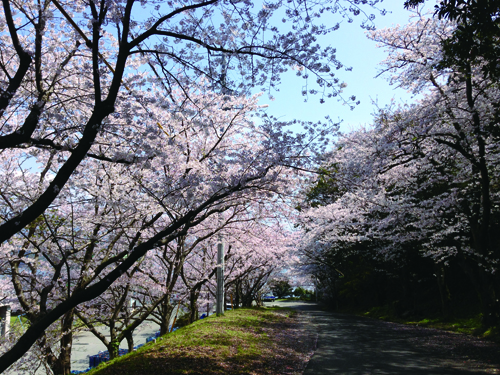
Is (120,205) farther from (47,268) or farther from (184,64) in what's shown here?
(47,268)

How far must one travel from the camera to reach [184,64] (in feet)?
16.3

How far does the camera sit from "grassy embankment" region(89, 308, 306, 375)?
20.4 feet

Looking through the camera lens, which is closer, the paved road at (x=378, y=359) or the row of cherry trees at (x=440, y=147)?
the paved road at (x=378, y=359)

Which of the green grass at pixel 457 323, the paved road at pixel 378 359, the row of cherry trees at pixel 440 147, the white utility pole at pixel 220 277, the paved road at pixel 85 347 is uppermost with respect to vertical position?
the row of cherry trees at pixel 440 147

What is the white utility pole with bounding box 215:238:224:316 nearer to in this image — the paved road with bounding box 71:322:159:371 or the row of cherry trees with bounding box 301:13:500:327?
the row of cherry trees with bounding box 301:13:500:327

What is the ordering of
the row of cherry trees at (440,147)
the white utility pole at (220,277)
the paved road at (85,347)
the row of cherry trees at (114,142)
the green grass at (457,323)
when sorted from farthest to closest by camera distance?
the paved road at (85,347) < the white utility pole at (220,277) < the green grass at (457,323) < the row of cherry trees at (440,147) < the row of cherry trees at (114,142)

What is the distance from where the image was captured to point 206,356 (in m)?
Answer: 7.19

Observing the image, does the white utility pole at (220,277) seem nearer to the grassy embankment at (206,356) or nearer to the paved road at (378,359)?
the grassy embankment at (206,356)

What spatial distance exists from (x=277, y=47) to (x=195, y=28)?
1.23 meters

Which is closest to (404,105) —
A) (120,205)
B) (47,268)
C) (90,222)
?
(120,205)

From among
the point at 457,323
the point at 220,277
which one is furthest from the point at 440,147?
the point at 220,277

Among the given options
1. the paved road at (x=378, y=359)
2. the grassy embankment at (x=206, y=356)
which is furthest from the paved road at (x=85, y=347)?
the paved road at (x=378, y=359)

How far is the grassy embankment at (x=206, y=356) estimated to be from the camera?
245 inches

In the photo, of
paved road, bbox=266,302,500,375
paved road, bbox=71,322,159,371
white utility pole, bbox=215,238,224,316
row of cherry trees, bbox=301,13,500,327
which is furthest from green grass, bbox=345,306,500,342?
paved road, bbox=71,322,159,371
